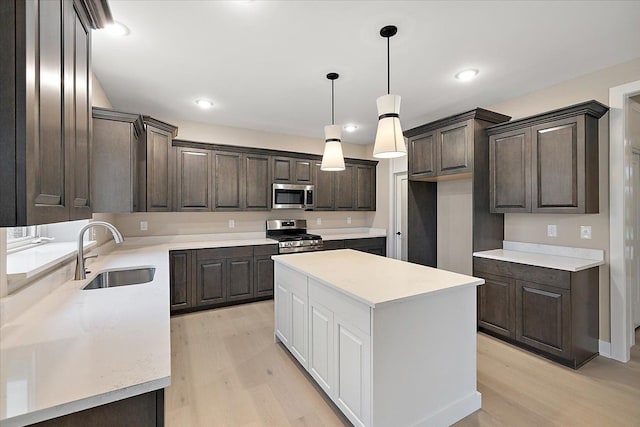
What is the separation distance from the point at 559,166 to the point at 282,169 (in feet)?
11.2

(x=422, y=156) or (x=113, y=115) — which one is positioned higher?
(x=113, y=115)

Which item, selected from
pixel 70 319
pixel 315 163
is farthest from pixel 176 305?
pixel 315 163

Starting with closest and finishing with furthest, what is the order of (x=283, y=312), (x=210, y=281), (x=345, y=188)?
(x=283, y=312), (x=210, y=281), (x=345, y=188)

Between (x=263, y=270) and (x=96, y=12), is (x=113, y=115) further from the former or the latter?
(x=263, y=270)

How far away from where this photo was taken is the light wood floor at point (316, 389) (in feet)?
6.24

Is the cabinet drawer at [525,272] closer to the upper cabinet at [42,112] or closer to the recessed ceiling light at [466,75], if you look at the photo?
the recessed ceiling light at [466,75]

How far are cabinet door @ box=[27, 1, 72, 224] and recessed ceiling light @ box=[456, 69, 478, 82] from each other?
292cm

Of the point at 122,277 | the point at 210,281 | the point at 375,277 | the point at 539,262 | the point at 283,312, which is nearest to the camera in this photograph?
the point at 375,277

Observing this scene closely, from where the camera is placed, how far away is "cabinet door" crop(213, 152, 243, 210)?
4199 millimetres

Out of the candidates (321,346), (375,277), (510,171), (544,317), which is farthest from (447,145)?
(321,346)

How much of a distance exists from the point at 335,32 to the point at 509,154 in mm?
2205

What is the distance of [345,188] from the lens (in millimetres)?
5324

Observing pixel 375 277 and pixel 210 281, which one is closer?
pixel 375 277

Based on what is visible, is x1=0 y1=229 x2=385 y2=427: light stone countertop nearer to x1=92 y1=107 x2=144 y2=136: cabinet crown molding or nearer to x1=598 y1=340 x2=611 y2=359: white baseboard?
x1=92 y1=107 x2=144 y2=136: cabinet crown molding
